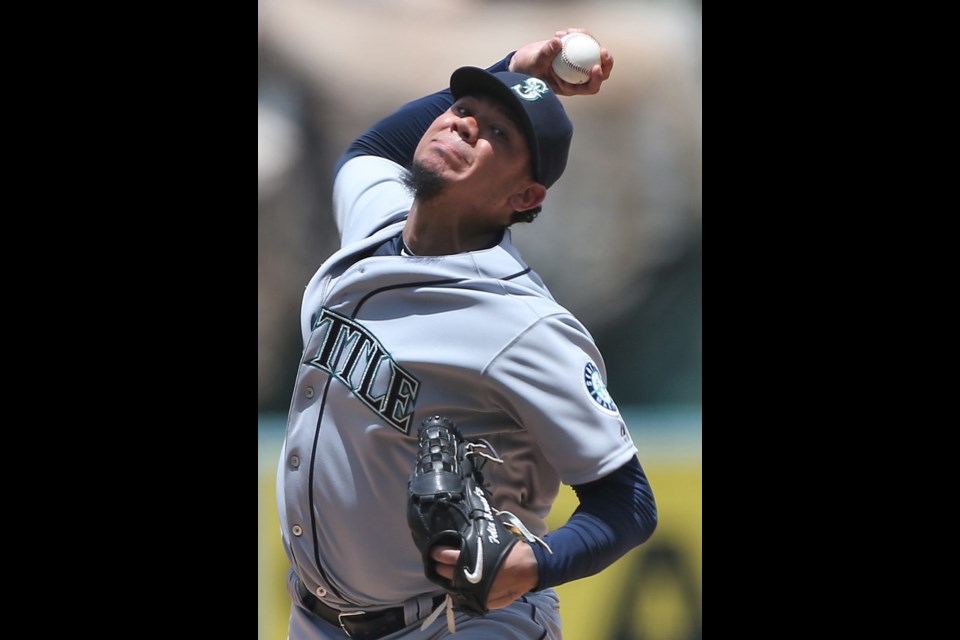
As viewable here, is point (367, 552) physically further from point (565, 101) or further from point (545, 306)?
point (565, 101)

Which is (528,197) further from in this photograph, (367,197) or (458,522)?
(458,522)

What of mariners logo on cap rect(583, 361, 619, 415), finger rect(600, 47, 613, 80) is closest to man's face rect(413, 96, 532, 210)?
finger rect(600, 47, 613, 80)

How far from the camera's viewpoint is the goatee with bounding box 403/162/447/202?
299 centimetres

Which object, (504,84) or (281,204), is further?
(281,204)

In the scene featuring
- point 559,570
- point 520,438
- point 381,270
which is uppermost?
point 381,270

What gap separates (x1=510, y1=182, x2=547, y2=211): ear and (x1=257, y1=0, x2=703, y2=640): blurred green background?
2.16 feet

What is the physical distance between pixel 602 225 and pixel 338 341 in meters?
1.16

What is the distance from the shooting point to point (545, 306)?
9.56ft

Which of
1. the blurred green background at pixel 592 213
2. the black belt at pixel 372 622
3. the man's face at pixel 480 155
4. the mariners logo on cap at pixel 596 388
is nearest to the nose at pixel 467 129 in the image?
the man's face at pixel 480 155

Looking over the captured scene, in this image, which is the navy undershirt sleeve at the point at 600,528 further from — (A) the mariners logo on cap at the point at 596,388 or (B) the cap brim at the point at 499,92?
→ (B) the cap brim at the point at 499,92

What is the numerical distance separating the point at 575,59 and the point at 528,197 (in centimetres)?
44

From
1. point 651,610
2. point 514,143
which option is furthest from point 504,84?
point 651,610

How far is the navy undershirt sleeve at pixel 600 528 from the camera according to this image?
2576mm

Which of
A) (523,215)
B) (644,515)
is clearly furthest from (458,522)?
(523,215)
